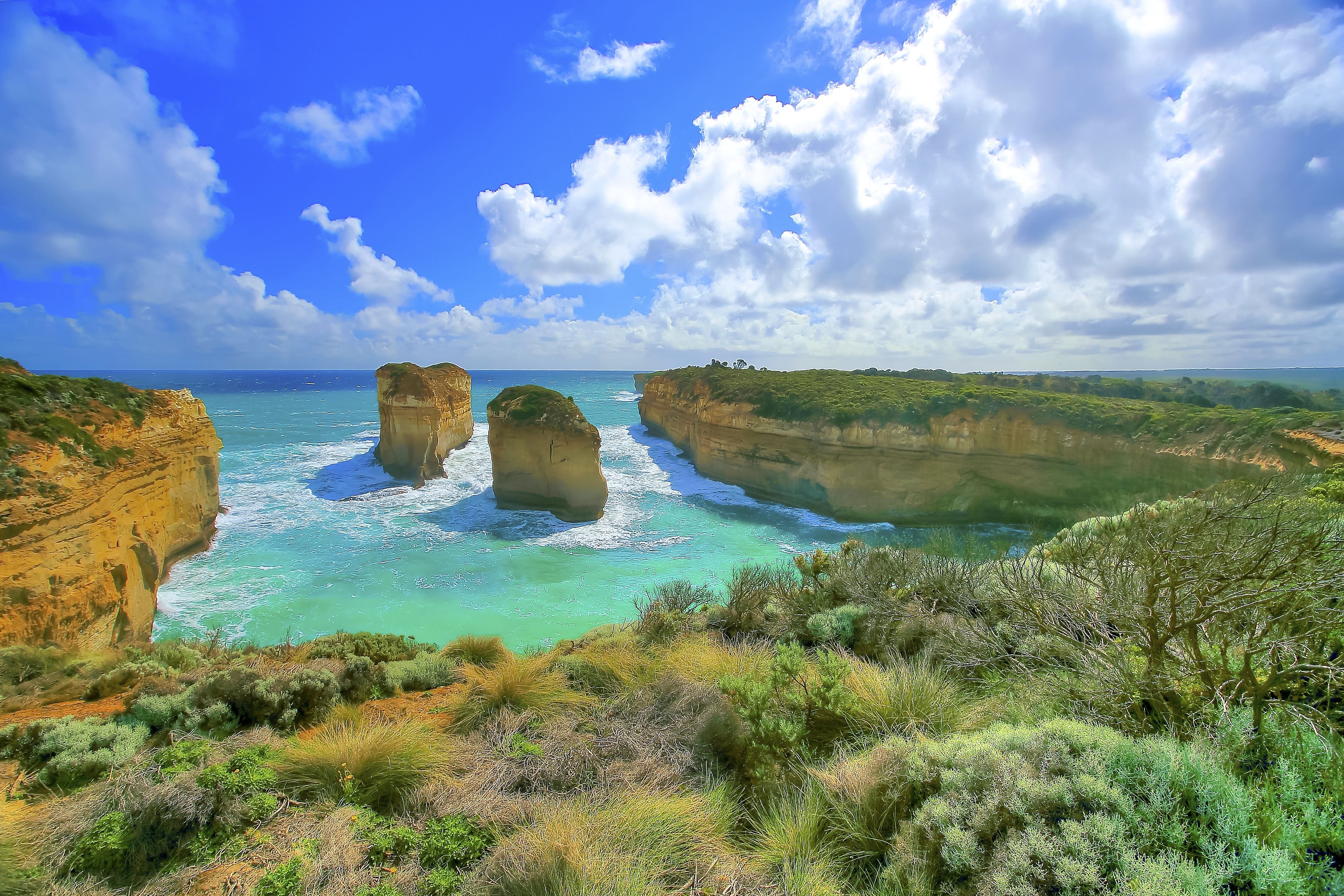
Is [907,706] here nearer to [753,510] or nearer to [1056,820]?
[1056,820]

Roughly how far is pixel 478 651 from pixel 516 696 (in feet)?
7.96

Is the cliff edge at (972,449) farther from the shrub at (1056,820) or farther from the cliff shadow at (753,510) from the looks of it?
the shrub at (1056,820)

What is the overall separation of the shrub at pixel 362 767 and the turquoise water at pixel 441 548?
5.42m

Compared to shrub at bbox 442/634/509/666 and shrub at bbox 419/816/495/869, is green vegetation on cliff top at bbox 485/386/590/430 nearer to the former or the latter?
shrub at bbox 442/634/509/666

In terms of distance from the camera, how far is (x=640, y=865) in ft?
7.30

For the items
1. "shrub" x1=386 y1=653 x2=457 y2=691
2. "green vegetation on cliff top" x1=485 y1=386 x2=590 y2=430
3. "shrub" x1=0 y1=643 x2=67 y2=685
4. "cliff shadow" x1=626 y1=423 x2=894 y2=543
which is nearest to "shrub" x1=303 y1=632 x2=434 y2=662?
"shrub" x1=386 y1=653 x2=457 y2=691

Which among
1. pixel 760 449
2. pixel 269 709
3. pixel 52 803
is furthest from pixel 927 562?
pixel 760 449

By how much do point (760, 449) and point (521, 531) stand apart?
39.8 feet

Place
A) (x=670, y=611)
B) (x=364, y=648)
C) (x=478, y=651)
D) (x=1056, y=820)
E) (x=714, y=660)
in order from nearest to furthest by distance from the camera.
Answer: (x=1056, y=820) < (x=714, y=660) < (x=478, y=651) < (x=364, y=648) < (x=670, y=611)

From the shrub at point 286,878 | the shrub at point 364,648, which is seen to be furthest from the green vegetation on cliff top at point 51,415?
the shrub at point 286,878

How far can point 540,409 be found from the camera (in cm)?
1964

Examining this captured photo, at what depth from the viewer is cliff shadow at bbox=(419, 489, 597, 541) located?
A: 56.6 feet

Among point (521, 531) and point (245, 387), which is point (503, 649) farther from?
point (245, 387)

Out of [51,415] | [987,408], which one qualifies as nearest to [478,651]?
[51,415]
